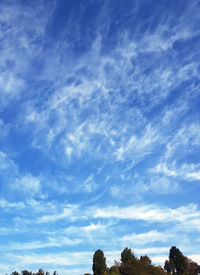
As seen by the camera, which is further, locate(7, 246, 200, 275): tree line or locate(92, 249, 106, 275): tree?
locate(92, 249, 106, 275): tree

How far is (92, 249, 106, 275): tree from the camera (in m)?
68.1

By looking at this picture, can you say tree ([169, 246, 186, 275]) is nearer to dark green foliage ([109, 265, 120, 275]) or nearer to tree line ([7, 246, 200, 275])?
tree line ([7, 246, 200, 275])

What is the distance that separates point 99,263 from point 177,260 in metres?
37.4

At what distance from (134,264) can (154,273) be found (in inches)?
169

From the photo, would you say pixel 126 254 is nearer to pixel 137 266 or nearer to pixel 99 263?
pixel 99 263

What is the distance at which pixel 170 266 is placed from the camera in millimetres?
90375

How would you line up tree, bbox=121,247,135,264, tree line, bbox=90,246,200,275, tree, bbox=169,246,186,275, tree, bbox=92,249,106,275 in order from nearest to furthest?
tree line, bbox=90,246,200,275 < tree, bbox=92,249,106,275 < tree, bbox=121,247,135,264 < tree, bbox=169,246,186,275

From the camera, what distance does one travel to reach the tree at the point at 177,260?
3440 inches

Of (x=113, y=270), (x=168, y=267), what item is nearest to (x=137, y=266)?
(x=113, y=270)

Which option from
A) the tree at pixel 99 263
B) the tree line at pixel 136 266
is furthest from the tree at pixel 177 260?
the tree at pixel 99 263

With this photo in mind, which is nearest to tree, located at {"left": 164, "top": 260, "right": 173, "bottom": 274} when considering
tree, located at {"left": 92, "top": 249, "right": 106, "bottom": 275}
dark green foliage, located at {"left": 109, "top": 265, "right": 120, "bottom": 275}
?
dark green foliage, located at {"left": 109, "top": 265, "right": 120, "bottom": 275}

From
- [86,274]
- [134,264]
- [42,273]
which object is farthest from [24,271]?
[134,264]

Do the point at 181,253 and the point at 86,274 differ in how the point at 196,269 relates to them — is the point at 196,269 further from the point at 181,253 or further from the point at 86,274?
the point at 86,274

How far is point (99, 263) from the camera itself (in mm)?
68875
